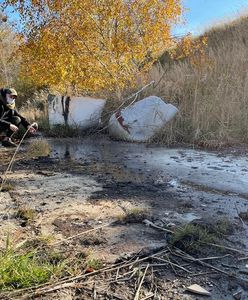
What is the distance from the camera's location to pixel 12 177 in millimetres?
5051

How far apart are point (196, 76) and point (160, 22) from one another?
2.22m

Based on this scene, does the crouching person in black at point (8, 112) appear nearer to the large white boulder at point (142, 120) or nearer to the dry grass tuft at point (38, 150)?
the dry grass tuft at point (38, 150)

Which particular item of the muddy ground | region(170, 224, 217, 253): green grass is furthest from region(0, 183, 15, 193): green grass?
region(170, 224, 217, 253): green grass

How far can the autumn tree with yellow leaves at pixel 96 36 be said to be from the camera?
33.5 feet

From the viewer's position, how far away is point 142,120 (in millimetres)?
8109

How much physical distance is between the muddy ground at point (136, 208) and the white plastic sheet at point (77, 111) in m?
2.42

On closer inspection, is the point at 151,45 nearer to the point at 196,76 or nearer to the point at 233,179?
the point at 196,76

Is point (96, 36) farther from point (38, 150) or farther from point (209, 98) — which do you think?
point (38, 150)

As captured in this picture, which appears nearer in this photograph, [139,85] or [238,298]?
[238,298]

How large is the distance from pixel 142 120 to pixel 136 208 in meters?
4.50

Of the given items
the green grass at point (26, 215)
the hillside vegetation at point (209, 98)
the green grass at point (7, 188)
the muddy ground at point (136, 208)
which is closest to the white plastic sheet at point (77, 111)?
the hillside vegetation at point (209, 98)

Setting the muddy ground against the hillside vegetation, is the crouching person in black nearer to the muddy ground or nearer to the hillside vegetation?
the muddy ground

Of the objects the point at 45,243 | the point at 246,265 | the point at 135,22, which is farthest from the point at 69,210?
the point at 135,22

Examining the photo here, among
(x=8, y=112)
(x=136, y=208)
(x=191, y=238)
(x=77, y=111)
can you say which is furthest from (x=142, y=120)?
(x=191, y=238)
